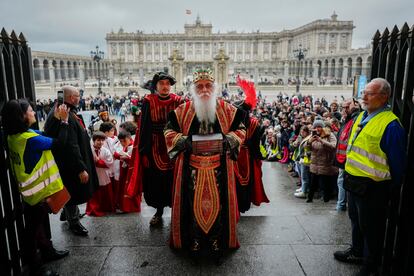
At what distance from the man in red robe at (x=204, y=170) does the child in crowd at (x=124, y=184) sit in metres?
1.48

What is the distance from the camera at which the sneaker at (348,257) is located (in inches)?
118

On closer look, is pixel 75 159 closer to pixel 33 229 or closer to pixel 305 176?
pixel 33 229

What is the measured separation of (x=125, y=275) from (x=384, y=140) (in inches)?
93.5

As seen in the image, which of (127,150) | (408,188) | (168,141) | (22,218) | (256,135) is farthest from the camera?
(127,150)

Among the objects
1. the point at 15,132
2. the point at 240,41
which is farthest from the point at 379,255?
the point at 240,41

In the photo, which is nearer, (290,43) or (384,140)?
(384,140)

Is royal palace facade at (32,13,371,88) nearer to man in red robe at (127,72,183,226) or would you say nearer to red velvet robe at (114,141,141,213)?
red velvet robe at (114,141,141,213)

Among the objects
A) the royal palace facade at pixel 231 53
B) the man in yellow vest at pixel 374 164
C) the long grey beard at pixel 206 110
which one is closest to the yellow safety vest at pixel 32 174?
the long grey beard at pixel 206 110

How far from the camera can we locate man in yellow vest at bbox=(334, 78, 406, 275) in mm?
2463

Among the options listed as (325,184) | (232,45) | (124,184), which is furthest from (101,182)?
(232,45)

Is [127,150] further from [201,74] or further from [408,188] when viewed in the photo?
[408,188]

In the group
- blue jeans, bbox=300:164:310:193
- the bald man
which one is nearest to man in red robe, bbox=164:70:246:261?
the bald man

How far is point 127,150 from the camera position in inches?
194

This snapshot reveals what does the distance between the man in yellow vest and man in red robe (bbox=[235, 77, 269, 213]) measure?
142 cm
